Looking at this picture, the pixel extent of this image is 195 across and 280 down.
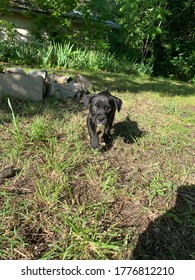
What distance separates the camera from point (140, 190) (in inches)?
120

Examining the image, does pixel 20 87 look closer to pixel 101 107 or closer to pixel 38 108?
pixel 38 108

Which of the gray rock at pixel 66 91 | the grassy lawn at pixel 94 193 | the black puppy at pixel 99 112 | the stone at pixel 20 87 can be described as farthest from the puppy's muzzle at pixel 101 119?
the gray rock at pixel 66 91

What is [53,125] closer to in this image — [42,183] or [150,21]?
[42,183]

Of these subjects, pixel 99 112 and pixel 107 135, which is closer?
pixel 99 112

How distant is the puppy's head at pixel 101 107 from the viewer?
12.2ft

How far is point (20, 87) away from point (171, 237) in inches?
172

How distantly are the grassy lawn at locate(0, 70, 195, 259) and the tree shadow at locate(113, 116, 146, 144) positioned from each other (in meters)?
0.02

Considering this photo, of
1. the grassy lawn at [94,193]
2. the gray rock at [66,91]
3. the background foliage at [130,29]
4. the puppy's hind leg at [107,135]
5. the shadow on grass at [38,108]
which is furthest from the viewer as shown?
the background foliage at [130,29]

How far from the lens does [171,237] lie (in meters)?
2.45

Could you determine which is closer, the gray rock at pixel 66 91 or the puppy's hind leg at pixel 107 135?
the puppy's hind leg at pixel 107 135

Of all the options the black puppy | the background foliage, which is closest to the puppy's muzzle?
the black puppy

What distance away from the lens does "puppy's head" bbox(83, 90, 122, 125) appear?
3.73 metres

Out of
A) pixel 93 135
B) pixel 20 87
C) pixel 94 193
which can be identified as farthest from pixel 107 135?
pixel 20 87

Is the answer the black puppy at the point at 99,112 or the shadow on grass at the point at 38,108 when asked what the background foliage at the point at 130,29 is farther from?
the black puppy at the point at 99,112
